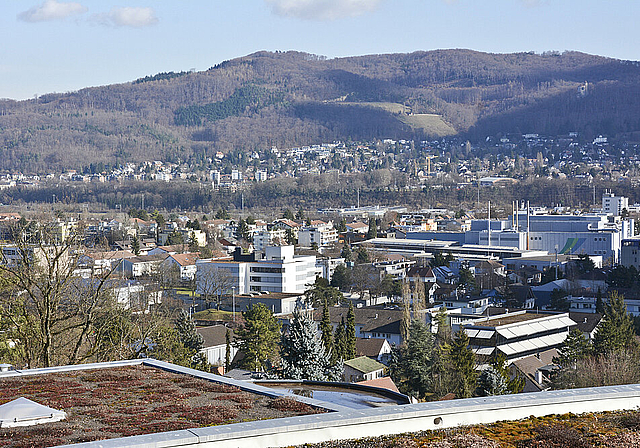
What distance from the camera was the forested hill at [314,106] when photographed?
114750mm

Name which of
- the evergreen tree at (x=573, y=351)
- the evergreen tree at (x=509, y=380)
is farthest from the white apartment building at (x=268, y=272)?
the evergreen tree at (x=509, y=380)

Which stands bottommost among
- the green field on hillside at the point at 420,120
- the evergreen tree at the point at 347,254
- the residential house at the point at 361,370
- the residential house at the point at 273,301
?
the residential house at the point at 273,301

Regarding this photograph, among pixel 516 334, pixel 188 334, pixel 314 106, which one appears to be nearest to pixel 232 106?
pixel 314 106

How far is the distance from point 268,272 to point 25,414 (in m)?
21.9

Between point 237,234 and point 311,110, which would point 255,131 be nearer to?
point 311,110

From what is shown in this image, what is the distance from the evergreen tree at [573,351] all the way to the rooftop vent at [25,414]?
10723 millimetres

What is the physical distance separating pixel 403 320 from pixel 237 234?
27.7 meters

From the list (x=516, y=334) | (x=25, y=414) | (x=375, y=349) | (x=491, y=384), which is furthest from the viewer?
(x=375, y=349)

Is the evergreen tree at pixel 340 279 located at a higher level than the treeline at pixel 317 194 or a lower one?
lower

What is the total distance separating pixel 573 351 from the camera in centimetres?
1420

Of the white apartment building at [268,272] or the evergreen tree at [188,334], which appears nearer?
the evergreen tree at [188,334]

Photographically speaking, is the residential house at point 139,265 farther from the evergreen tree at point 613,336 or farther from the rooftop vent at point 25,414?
the rooftop vent at point 25,414

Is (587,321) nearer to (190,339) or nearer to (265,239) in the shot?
(190,339)

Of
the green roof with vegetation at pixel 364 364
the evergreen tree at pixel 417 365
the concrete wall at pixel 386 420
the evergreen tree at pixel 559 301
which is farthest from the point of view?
the evergreen tree at pixel 559 301
